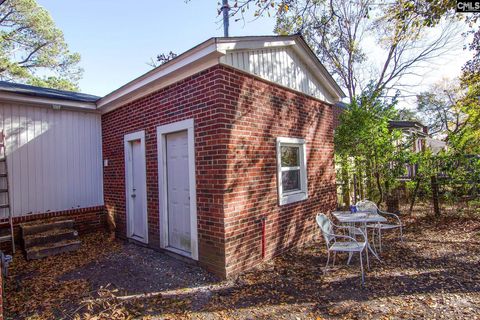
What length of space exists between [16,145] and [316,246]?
7158 millimetres

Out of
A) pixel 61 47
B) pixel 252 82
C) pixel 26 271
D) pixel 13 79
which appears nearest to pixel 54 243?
pixel 26 271

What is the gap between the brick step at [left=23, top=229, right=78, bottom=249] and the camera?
557 cm

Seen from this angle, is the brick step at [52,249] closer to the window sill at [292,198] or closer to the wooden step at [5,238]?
the wooden step at [5,238]

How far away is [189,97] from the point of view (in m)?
4.86

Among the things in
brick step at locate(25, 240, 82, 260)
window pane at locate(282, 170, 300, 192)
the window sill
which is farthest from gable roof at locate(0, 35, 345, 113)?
brick step at locate(25, 240, 82, 260)

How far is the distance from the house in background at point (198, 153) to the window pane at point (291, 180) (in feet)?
0.15

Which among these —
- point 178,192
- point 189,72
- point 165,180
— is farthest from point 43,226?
point 189,72

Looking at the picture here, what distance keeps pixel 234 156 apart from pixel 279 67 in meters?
2.43

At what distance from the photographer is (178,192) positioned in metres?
5.26

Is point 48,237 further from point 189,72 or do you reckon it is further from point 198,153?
point 189,72

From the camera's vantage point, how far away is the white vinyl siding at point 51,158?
6027 millimetres

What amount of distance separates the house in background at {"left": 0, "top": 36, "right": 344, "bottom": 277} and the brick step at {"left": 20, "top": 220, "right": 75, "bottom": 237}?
15.5 inches

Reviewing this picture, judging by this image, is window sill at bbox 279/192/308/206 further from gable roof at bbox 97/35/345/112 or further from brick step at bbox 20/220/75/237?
brick step at bbox 20/220/75/237

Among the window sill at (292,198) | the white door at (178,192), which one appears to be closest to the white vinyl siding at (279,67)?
the white door at (178,192)
